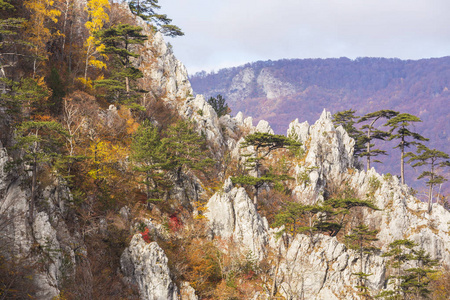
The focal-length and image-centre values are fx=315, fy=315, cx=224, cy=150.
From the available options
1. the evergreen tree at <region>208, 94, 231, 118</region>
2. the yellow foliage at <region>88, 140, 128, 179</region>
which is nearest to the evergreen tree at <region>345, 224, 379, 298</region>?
the yellow foliage at <region>88, 140, 128, 179</region>

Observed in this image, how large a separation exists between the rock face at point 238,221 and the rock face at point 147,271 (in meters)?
9.44

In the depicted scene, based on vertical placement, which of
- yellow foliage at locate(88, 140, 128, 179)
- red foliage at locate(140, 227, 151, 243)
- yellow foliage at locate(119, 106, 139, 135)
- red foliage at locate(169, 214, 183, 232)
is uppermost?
yellow foliage at locate(119, 106, 139, 135)

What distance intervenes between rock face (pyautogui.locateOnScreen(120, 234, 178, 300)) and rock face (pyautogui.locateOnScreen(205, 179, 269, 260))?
9.44 metres

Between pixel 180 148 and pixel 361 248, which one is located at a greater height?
pixel 180 148

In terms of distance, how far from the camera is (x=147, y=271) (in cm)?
2880

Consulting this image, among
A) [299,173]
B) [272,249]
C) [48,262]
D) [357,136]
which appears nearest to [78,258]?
[48,262]

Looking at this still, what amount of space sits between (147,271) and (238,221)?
42.9 feet

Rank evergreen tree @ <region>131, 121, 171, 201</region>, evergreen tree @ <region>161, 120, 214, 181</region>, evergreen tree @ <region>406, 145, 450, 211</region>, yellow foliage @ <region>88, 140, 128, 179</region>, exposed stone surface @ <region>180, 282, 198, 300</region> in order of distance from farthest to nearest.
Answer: evergreen tree @ <region>406, 145, 450, 211</region> → evergreen tree @ <region>161, 120, 214, 181</region> → evergreen tree @ <region>131, 121, 171, 201</region> → yellow foliage @ <region>88, 140, 128, 179</region> → exposed stone surface @ <region>180, 282, 198, 300</region>

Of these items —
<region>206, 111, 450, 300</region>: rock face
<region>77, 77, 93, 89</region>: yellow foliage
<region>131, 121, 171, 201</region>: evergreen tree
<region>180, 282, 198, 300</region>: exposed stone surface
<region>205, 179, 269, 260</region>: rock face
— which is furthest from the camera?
<region>77, 77, 93, 89</region>: yellow foliage

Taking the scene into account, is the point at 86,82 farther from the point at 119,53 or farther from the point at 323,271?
the point at 323,271

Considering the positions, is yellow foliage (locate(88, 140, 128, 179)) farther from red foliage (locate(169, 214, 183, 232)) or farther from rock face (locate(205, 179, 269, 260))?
rock face (locate(205, 179, 269, 260))

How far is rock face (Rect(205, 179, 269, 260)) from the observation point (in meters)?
37.4

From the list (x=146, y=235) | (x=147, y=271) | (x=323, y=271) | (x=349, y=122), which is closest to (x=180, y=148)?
(x=146, y=235)

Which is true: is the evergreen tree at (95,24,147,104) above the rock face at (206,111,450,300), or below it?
above
